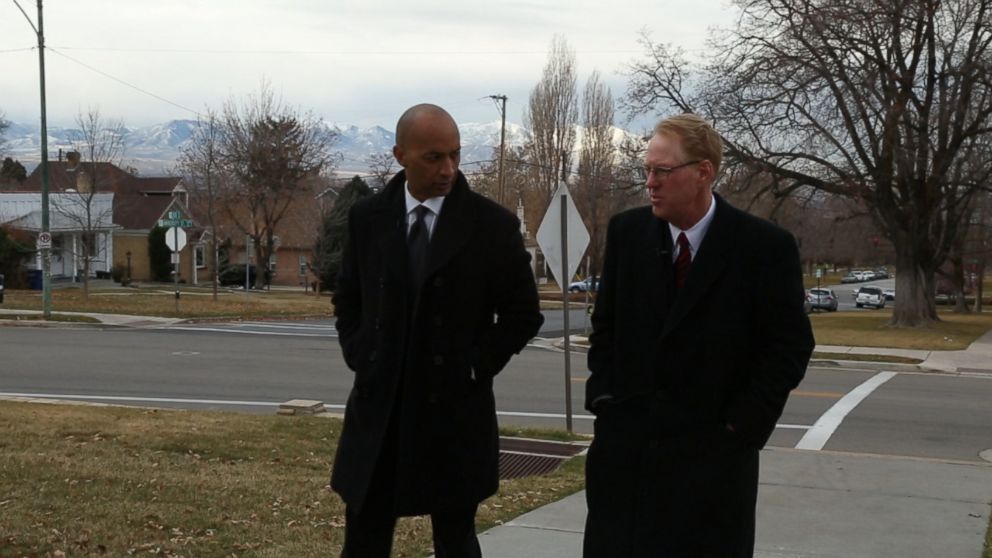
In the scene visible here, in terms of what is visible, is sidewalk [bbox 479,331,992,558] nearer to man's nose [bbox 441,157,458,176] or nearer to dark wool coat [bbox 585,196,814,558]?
dark wool coat [bbox 585,196,814,558]

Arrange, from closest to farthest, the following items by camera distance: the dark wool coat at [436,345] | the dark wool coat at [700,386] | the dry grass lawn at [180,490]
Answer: the dark wool coat at [700,386] → the dark wool coat at [436,345] → the dry grass lawn at [180,490]

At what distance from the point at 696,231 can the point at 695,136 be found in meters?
0.34

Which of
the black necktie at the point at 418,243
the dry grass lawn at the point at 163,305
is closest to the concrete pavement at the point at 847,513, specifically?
the black necktie at the point at 418,243

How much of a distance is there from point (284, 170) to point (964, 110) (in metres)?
37.7

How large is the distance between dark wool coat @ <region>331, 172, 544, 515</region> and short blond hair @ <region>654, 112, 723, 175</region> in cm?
66

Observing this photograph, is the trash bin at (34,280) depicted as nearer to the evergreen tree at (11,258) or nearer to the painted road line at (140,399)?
the evergreen tree at (11,258)

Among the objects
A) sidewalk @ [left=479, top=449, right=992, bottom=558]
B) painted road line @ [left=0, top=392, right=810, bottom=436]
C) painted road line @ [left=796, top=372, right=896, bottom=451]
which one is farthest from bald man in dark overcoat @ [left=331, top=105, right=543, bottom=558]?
painted road line @ [left=0, top=392, right=810, bottom=436]

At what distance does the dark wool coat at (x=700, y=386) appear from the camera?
377 centimetres

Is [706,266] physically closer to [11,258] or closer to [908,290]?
[908,290]

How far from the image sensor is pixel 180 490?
736cm

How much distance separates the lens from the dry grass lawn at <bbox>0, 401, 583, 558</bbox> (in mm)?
5926

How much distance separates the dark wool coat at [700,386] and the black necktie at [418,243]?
710 mm

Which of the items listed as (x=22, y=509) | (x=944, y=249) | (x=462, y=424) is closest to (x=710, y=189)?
(x=462, y=424)

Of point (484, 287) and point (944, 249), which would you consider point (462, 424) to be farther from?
point (944, 249)
